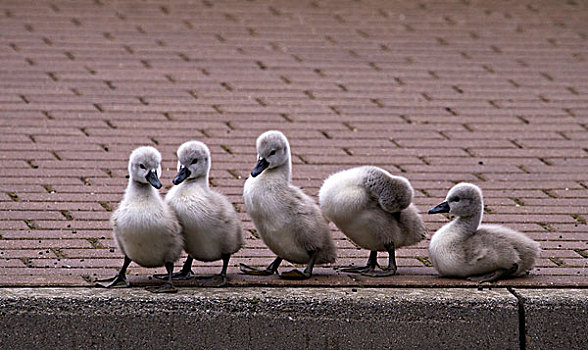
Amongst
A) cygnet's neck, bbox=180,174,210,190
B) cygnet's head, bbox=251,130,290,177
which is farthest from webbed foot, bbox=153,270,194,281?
cygnet's head, bbox=251,130,290,177

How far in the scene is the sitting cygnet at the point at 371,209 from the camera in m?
4.79

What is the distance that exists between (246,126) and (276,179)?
2820mm

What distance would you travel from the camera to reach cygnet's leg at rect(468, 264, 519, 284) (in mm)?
4680

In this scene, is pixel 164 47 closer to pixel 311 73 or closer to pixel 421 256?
pixel 311 73

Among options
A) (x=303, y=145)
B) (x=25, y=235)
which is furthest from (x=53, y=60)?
(x=25, y=235)

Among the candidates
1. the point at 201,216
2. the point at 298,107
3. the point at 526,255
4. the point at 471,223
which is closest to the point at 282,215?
the point at 201,216

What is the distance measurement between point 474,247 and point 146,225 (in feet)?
4.95

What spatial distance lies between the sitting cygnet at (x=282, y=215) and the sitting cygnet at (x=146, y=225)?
0.43 m

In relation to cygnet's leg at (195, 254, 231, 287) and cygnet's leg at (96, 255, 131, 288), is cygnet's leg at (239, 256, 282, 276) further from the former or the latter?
cygnet's leg at (96, 255, 131, 288)

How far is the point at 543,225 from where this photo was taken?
579 centimetres

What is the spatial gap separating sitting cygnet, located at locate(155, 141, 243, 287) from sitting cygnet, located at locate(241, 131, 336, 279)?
14cm

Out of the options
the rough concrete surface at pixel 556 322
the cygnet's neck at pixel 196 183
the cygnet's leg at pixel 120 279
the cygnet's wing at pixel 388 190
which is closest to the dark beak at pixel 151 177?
the cygnet's neck at pixel 196 183

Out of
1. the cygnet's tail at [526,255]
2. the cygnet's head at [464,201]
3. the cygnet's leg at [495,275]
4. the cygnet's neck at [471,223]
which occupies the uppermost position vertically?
the cygnet's head at [464,201]

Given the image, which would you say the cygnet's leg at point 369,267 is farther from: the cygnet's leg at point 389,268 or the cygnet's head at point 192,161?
the cygnet's head at point 192,161
